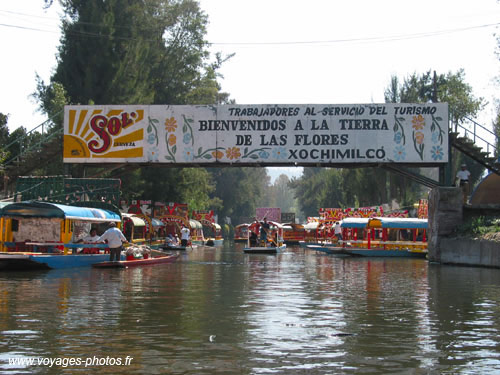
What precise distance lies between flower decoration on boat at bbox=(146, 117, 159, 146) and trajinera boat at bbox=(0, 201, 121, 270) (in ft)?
25.0

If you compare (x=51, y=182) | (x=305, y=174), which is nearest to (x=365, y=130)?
(x=51, y=182)

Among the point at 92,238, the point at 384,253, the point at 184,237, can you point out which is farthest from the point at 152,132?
the point at 184,237

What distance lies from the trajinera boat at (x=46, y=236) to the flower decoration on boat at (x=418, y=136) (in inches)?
638

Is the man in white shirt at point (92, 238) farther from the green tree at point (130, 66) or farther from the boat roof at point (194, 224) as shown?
the boat roof at point (194, 224)

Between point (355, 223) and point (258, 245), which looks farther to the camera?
point (258, 245)

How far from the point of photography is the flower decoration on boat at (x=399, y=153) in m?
36.1

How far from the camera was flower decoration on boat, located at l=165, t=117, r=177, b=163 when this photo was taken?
121ft

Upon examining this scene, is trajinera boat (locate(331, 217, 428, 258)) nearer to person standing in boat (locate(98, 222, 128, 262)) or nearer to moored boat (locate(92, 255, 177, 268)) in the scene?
moored boat (locate(92, 255, 177, 268))

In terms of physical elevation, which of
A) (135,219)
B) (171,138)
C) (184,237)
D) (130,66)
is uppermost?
(130,66)

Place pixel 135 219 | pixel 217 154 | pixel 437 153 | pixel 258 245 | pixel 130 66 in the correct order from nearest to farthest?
pixel 437 153 → pixel 217 154 → pixel 135 219 → pixel 258 245 → pixel 130 66

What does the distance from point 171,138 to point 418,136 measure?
12.9 m

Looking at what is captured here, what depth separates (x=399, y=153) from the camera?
3612 centimetres

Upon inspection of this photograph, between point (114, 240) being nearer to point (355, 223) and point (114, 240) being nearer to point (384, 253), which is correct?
point (384, 253)

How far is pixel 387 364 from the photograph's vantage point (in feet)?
29.6
